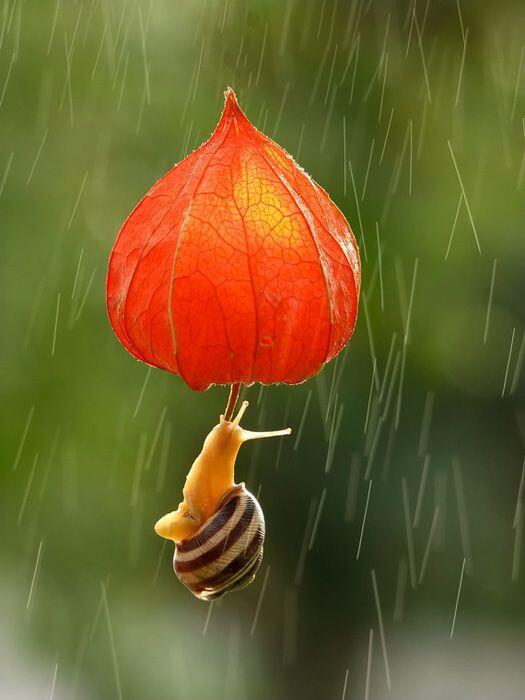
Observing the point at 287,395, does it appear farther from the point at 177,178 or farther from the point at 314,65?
the point at 177,178

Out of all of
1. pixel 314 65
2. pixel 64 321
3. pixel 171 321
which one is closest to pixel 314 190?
pixel 171 321

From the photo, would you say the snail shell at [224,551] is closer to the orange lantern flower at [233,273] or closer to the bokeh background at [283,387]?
the orange lantern flower at [233,273]

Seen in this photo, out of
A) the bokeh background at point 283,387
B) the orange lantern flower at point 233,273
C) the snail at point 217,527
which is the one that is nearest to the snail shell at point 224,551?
the snail at point 217,527

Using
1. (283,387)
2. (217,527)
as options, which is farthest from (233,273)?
(283,387)

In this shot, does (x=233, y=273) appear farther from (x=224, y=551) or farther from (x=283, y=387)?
(x=283, y=387)

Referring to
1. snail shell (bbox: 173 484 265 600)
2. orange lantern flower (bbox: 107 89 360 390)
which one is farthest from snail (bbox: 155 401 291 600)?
orange lantern flower (bbox: 107 89 360 390)

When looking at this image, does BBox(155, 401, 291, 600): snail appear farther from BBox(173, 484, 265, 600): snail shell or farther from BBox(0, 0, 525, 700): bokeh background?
BBox(0, 0, 525, 700): bokeh background
